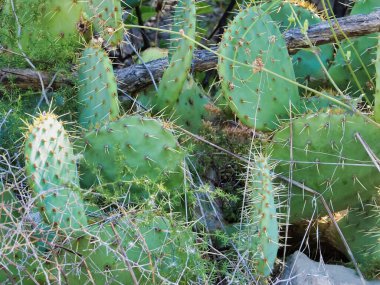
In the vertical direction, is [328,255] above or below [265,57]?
below

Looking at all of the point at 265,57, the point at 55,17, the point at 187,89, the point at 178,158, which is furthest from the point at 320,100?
the point at 55,17

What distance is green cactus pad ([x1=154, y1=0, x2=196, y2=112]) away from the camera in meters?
3.00

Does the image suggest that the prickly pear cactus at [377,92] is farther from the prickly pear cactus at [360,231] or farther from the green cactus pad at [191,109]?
the green cactus pad at [191,109]

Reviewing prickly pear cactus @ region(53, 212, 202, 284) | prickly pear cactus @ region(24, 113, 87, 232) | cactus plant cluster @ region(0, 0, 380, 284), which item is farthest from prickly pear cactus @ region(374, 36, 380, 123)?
prickly pear cactus @ region(24, 113, 87, 232)

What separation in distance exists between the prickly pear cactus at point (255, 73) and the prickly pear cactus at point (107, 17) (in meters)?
0.45

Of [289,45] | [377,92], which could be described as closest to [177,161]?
[377,92]

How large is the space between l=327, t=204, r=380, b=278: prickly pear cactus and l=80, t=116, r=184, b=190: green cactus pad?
673 millimetres

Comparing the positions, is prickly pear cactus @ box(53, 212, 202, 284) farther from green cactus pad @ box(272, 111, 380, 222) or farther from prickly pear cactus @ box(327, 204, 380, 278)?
prickly pear cactus @ box(327, 204, 380, 278)

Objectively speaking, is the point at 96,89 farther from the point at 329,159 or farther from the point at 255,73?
the point at 329,159

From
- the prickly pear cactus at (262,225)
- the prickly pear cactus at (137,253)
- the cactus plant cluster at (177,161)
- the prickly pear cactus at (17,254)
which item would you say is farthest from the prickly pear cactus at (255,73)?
the prickly pear cactus at (17,254)

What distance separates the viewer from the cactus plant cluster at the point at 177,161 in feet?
7.84

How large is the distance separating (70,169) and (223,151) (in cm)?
→ 78

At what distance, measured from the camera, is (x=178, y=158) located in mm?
2701

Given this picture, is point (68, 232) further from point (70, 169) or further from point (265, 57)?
point (265, 57)
